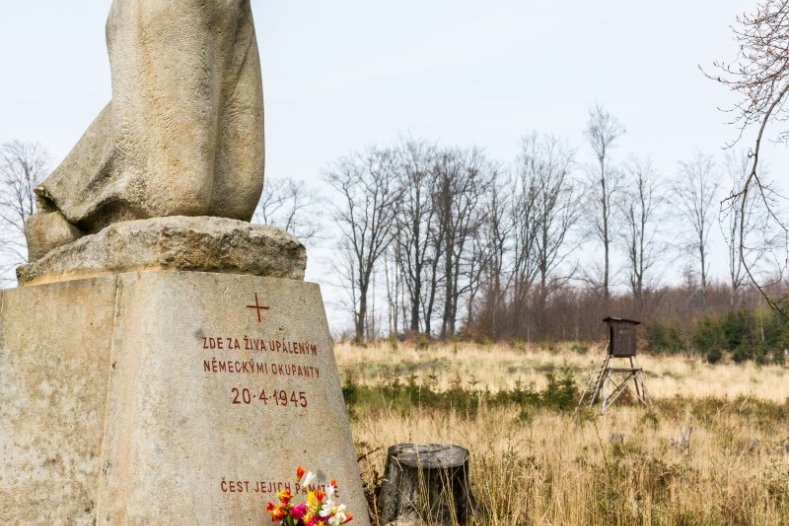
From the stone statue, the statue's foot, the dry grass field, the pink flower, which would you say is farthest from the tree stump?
the statue's foot

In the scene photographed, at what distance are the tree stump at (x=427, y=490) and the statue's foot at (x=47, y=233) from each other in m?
2.28

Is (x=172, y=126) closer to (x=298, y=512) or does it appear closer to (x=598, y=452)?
(x=298, y=512)

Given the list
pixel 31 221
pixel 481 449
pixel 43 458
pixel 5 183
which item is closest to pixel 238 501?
pixel 43 458

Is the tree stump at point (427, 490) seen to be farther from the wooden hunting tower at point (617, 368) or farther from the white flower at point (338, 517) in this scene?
the wooden hunting tower at point (617, 368)

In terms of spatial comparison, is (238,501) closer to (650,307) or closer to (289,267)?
(289,267)

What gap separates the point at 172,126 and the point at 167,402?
1.28 meters

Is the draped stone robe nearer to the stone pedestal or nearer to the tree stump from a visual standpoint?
the stone pedestal

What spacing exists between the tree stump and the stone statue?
1.89 m

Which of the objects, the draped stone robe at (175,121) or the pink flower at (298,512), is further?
the draped stone robe at (175,121)

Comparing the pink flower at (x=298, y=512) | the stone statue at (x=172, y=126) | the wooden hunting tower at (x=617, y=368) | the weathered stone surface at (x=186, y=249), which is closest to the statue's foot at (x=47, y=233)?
the stone statue at (x=172, y=126)

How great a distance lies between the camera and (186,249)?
380 centimetres

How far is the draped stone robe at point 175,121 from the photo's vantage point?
4.04 m

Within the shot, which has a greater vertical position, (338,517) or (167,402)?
(167,402)

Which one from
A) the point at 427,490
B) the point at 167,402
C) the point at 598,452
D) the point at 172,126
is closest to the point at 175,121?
the point at 172,126
